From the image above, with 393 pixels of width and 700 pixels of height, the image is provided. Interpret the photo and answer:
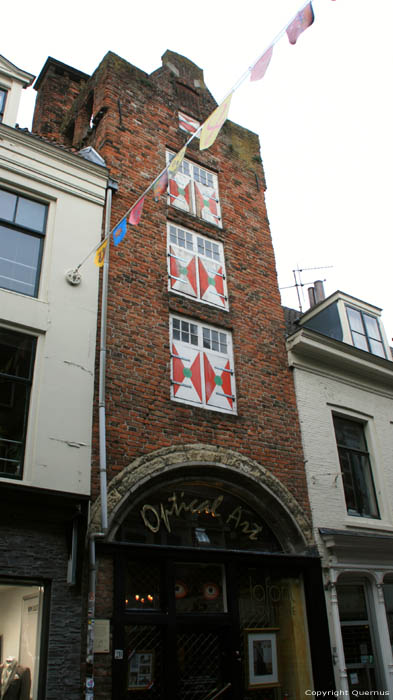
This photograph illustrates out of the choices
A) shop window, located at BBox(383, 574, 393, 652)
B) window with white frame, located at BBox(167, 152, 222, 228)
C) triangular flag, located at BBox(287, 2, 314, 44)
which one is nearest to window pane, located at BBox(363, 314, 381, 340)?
window with white frame, located at BBox(167, 152, 222, 228)

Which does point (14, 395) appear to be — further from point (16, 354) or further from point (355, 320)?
point (355, 320)

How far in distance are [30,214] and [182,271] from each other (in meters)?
3.07

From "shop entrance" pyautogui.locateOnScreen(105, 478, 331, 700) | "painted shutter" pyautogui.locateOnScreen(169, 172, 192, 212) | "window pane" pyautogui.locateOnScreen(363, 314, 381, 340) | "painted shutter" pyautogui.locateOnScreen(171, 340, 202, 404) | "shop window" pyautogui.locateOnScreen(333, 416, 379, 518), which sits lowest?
"shop entrance" pyautogui.locateOnScreen(105, 478, 331, 700)

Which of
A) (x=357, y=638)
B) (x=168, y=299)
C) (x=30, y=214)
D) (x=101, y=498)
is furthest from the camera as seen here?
(x=168, y=299)

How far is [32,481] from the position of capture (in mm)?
7320

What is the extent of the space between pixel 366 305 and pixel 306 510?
6.12 meters

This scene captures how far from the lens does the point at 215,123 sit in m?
6.73

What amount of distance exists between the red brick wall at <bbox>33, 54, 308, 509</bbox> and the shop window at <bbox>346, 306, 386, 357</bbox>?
2335mm

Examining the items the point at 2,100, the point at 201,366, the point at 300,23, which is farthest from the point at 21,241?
the point at 300,23

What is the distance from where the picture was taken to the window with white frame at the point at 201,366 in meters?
9.88

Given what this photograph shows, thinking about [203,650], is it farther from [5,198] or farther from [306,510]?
[5,198]

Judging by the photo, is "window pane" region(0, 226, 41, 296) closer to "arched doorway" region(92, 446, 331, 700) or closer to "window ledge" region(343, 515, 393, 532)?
"arched doorway" region(92, 446, 331, 700)

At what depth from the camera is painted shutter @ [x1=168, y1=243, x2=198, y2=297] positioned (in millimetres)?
10789

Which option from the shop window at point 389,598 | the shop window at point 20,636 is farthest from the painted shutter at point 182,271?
the shop window at point 389,598
